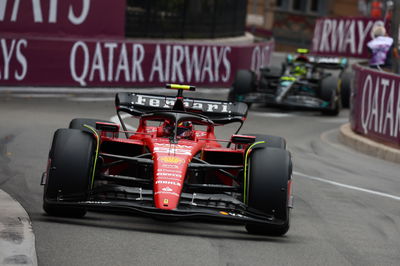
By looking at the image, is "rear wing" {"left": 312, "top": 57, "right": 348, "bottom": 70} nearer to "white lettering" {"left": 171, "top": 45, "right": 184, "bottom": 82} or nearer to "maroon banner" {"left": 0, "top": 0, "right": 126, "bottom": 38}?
"white lettering" {"left": 171, "top": 45, "right": 184, "bottom": 82}

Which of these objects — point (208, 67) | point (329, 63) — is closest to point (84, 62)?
point (208, 67)

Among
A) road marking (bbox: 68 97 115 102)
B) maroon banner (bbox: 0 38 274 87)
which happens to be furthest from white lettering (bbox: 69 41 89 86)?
road marking (bbox: 68 97 115 102)

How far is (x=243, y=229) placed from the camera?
9.21m

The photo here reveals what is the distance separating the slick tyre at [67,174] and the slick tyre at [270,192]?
136 cm

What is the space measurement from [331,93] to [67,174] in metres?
13.3

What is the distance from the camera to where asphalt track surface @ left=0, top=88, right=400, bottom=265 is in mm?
7828

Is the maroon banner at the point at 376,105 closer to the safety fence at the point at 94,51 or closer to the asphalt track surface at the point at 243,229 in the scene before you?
the asphalt track surface at the point at 243,229

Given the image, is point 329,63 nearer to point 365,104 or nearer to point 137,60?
point 137,60

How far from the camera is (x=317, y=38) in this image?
36781 millimetres

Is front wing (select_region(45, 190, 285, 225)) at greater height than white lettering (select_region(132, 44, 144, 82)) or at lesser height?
greater

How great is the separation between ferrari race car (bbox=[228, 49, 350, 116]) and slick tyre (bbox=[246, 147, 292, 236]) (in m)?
12.5

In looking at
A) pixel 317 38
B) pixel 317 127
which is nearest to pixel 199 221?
pixel 317 127

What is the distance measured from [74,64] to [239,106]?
12.1 metres

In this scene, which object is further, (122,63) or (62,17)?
(122,63)
